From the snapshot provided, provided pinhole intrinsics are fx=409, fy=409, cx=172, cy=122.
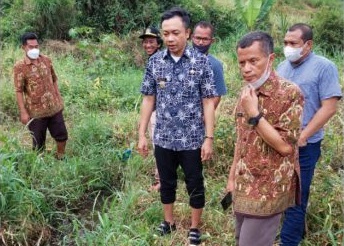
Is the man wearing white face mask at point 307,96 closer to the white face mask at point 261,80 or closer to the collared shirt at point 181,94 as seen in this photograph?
the collared shirt at point 181,94

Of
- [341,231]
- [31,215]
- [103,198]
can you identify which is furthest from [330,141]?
[31,215]

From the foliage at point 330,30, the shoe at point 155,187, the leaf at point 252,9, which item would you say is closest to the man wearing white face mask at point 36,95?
the shoe at point 155,187

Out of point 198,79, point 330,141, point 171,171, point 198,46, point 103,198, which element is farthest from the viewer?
point 330,141

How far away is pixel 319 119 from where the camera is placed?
245cm

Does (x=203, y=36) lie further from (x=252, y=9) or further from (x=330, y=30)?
(x=330, y=30)

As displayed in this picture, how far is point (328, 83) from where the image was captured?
2.46 m

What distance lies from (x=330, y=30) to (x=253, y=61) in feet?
29.0

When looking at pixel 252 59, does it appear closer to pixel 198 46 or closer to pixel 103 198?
pixel 198 46

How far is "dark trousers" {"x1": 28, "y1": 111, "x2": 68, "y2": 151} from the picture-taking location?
164 inches

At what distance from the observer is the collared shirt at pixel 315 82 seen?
2.46 metres

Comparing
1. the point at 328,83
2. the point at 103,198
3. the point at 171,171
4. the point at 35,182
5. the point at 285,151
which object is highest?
the point at 328,83

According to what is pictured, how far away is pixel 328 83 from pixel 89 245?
1.88m

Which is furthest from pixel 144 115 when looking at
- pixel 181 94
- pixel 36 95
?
pixel 36 95

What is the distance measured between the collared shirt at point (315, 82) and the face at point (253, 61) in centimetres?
73
